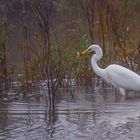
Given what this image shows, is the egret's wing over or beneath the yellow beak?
beneath

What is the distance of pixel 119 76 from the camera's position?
11562 millimetres

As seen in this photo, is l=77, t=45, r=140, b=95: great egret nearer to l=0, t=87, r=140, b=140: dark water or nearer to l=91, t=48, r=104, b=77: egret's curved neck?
l=91, t=48, r=104, b=77: egret's curved neck

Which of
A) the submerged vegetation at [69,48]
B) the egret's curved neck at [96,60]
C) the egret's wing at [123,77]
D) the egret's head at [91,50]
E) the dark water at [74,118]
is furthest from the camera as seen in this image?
the egret's head at [91,50]

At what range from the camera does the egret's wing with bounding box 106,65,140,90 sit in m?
11.3

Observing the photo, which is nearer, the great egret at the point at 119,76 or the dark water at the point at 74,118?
the dark water at the point at 74,118

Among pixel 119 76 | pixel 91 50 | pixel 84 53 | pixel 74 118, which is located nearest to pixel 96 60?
pixel 91 50

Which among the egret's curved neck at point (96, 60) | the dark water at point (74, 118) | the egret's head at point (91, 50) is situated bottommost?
the dark water at point (74, 118)

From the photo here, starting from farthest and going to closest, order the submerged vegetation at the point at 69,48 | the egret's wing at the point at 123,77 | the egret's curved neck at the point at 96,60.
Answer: the egret's curved neck at the point at 96,60, the egret's wing at the point at 123,77, the submerged vegetation at the point at 69,48

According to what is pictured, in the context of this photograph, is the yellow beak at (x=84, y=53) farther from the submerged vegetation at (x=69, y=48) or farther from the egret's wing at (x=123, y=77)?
the egret's wing at (x=123, y=77)

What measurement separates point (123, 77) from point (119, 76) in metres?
0.09

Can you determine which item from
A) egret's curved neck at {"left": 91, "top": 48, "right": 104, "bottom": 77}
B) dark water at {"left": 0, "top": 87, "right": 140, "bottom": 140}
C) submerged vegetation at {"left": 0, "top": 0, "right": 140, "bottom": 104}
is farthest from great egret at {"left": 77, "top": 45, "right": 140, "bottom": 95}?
dark water at {"left": 0, "top": 87, "right": 140, "bottom": 140}

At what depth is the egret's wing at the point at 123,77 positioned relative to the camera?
11319 millimetres

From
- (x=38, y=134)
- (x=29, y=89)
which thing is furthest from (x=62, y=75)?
(x=38, y=134)

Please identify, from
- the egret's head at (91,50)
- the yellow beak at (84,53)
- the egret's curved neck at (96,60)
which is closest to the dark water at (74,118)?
the egret's curved neck at (96,60)
